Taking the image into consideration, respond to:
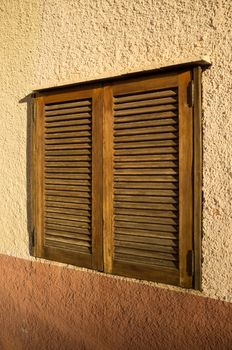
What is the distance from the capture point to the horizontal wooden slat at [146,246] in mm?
2445

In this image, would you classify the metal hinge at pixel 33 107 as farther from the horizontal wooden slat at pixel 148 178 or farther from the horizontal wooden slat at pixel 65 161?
the horizontal wooden slat at pixel 148 178

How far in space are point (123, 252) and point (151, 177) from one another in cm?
55

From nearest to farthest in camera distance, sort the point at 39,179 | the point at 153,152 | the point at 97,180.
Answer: the point at 153,152 → the point at 97,180 → the point at 39,179

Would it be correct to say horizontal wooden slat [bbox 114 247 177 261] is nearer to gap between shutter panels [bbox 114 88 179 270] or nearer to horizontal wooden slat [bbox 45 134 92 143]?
gap between shutter panels [bbox 114 88 179 270]

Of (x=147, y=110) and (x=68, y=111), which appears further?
(x=68, y=111)

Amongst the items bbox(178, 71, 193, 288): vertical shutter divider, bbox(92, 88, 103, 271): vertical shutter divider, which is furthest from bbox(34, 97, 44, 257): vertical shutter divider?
bbox(178, 71, 193, 288): vertical shutter divider

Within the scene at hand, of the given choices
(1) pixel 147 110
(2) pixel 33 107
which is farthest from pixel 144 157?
(2) pixel 33 107

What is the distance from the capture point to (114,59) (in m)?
2.71

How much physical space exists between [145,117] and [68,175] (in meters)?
0.79

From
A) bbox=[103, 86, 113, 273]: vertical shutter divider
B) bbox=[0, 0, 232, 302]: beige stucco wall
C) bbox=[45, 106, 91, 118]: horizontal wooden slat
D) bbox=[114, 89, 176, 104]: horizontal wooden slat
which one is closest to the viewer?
bbox=[0, 0, 232, 302]: beige stucco wall

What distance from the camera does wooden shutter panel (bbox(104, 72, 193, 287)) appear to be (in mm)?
2375

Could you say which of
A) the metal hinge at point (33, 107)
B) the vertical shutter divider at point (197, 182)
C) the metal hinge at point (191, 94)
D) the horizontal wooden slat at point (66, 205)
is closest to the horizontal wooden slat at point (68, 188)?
the horizontal wooden slat at point (66, 205)

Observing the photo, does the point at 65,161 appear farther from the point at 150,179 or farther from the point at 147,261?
the point at 147,261

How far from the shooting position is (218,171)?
2295 mm
